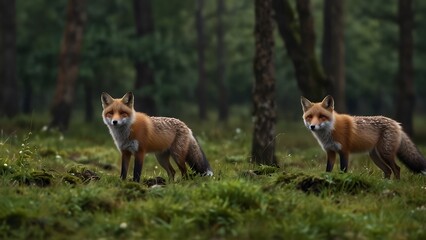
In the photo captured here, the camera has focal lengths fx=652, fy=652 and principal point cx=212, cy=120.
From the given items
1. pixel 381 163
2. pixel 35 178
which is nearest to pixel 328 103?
pixel 381 163

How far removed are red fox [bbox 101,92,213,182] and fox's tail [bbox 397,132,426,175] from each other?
138 inches

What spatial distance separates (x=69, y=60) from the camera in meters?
26.2

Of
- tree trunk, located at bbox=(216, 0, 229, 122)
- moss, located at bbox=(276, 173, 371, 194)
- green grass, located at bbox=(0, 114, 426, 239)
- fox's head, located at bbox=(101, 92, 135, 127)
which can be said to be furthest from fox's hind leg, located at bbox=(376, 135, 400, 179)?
tree trunk, located at bbox=(216, 0, 229, 122)

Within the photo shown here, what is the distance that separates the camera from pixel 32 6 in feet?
139

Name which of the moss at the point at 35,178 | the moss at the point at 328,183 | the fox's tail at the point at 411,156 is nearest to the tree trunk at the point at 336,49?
the fox's tail at the point at 411,156

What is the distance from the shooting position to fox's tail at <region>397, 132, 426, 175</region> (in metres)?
11.6

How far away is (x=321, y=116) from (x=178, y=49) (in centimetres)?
2782

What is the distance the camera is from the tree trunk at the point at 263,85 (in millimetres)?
15703

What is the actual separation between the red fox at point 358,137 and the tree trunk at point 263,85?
4.20 m

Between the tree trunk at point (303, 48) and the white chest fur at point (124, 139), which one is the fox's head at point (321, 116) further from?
the tree trunk at point (303, 48)

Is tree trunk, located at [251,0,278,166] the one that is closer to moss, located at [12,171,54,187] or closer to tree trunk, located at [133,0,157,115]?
moss, located at [12,171,54,187]

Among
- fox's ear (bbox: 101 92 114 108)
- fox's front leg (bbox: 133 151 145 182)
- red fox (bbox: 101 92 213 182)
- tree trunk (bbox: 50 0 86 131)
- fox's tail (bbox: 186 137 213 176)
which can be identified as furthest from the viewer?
tree trunk (bbox: 50 0 86 131)

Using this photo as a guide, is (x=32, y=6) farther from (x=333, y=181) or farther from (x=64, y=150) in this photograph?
(x=333, y=181)

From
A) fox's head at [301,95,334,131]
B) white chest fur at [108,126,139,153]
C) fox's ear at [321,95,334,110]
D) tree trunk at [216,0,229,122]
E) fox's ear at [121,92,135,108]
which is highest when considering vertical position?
fox's ear at [121,92,135,108]
